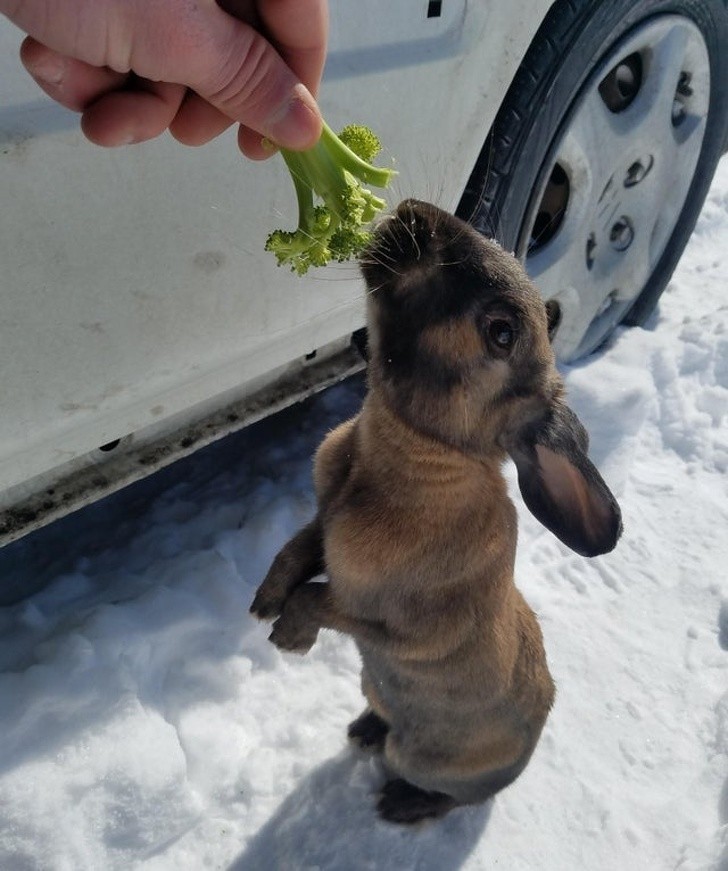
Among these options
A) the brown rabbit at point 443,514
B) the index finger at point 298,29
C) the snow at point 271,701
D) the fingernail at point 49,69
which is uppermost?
the index finger at point 298,29

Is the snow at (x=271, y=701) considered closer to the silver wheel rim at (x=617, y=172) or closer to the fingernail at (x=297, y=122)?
the silver wheel rim at (x=617, y=172)

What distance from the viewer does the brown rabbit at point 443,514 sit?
6.98 feet

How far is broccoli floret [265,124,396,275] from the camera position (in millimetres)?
1802

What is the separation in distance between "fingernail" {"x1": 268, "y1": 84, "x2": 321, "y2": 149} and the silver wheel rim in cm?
173

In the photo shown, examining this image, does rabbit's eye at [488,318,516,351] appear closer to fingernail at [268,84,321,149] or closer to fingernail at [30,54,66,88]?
fingernail at [268,84,321,149]

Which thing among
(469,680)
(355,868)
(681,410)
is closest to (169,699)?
(355,868)

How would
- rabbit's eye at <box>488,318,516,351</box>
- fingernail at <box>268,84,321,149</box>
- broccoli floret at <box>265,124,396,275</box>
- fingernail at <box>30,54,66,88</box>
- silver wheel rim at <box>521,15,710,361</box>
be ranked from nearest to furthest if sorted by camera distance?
fingernail at <box>30,54,66,88</box> < fingernail at <box>268,84,321,149</box> < broccoli floret at <box>265,124,396,275</box> < rabbit's eye at <box>488,318,516,351</box> < silver wheel rim at <box>521,15,710,361</box>

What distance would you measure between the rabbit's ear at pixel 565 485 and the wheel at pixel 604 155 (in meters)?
1.01

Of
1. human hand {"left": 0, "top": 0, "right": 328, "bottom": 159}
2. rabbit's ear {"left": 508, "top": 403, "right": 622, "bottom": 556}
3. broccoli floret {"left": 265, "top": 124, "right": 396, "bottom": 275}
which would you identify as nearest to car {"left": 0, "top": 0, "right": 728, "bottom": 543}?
human hand {"left": 0, "top": 0, "right": 328, "bottom": 159}

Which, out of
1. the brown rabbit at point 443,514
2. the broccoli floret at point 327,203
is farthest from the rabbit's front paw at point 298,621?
the broccoli floret at point 327,203

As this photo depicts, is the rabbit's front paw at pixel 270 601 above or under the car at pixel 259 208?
under

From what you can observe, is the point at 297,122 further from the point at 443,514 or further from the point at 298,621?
the point at 298,621

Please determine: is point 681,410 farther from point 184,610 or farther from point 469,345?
point 184,610

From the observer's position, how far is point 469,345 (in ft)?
7.12
